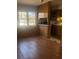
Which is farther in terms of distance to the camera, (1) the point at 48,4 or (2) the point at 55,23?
(2) the point at 55,23
